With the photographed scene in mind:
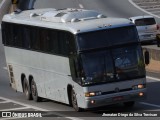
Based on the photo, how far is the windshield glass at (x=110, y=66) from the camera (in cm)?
2225

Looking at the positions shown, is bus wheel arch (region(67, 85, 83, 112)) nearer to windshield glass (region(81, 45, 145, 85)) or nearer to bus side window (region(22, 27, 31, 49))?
windshield glass (region(81, 45, 145, 85))

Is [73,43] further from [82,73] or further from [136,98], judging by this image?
[136,98]

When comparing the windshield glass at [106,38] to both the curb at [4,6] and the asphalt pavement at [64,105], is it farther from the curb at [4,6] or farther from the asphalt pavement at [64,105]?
the curb at [4,6]

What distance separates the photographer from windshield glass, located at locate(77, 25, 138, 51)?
22438 mm

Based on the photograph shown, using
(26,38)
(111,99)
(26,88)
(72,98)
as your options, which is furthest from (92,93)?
(26,88)

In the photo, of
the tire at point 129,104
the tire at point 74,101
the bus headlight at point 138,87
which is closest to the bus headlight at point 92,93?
the tire at point 74,101

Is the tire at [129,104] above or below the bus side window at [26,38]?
below

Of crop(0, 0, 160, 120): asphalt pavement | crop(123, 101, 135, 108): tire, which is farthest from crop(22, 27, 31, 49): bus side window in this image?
crop(123, 101, 135, 108): tire

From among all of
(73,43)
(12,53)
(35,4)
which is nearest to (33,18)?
(12,53)

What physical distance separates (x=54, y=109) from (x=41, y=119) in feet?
8.48

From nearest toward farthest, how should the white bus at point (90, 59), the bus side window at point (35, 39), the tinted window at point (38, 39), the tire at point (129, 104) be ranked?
the white bus at point (90, 59) → the tinted window at point (38, 39) → the tire at point (129, 104) → the bus side window at point (35, 39)

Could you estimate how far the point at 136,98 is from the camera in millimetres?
22734

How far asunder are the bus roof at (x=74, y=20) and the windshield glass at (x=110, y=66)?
0.86m

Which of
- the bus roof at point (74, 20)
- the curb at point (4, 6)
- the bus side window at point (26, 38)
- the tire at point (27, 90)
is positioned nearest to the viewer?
the bus roof at point (74, 20)
